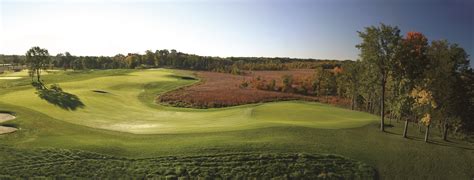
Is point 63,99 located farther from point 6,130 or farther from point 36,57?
point 36,57

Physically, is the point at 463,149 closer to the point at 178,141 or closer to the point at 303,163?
the point at 303,163

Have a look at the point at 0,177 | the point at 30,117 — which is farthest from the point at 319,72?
the point at 0,177

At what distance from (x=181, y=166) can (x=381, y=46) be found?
963 inches

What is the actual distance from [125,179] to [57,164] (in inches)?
225

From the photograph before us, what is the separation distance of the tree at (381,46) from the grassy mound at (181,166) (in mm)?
13124

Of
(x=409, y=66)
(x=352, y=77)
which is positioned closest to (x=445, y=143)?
(x=409, y=66)

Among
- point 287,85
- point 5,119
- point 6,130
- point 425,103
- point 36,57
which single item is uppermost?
point 36,57

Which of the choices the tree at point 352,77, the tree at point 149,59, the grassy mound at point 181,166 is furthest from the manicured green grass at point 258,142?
the tree at point 149,59

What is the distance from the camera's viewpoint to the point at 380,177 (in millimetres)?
26469

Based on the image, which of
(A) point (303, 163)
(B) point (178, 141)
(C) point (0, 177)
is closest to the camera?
(C) point (0, 177)

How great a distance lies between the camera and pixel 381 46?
116 feet

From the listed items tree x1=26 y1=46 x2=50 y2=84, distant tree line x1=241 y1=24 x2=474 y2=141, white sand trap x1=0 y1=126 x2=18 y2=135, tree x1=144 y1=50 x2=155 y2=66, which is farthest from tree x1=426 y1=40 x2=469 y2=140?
tree x1=144 y1=50 x2=155 y2=66

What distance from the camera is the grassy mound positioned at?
81.3 feet

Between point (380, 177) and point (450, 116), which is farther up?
point (450, 116)
